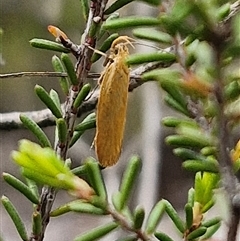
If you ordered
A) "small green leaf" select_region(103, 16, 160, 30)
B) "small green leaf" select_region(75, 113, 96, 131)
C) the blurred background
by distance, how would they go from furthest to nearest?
the blurred background < "small green leaf" select_region(75, 113, 96, 131) < "small green leaf" select_region(103, 16, 160, 30)

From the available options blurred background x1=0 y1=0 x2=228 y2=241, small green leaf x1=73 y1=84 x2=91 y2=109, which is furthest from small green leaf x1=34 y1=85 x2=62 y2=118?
blurred background x1=0 y1=0 x2=228 y2=241

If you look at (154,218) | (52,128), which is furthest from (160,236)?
(52,128)

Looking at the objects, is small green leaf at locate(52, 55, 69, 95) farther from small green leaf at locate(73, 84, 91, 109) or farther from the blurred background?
the blurred background

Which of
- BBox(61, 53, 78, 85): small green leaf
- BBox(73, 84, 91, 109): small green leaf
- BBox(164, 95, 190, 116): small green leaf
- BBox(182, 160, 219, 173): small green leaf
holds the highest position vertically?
BBox(61, 53, 78, 85): small green leaf


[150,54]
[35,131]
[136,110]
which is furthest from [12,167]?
[150,54]

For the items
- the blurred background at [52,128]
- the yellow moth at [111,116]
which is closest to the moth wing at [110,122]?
the yellow moth at [111,116]

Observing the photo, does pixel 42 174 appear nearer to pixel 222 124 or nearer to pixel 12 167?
pixel 222 124
